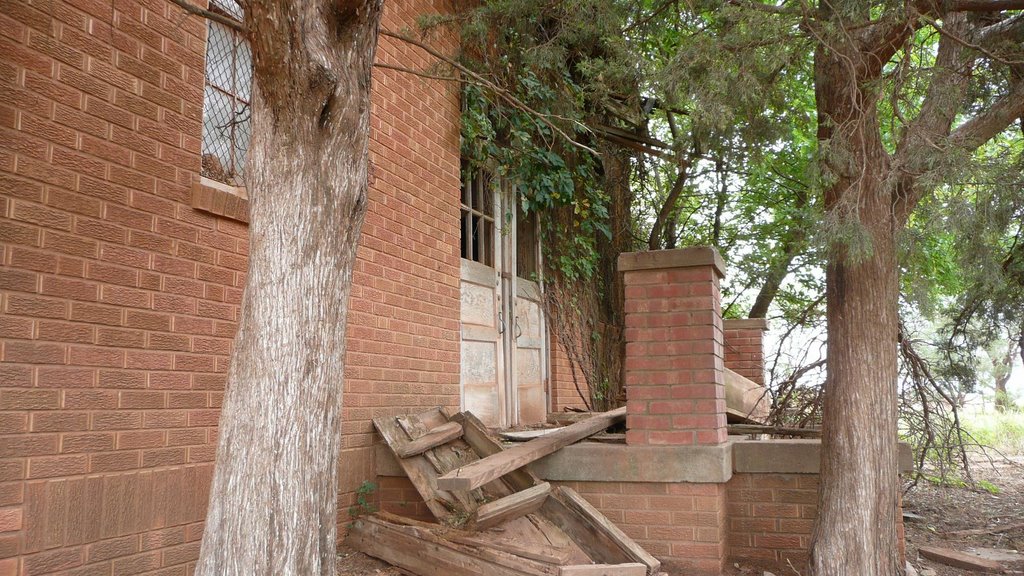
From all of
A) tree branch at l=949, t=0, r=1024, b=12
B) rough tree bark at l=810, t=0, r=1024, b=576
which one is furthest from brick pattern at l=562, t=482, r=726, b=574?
tree branch at l=949, t=0, r=1024, b=12

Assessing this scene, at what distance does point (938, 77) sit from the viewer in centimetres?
471

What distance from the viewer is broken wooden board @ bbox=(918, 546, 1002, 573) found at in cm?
543

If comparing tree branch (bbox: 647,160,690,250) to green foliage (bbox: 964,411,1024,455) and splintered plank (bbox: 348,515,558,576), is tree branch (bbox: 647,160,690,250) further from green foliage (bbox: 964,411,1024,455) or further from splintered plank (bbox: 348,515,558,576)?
green foliage (bbox: 964,411,1024,455)

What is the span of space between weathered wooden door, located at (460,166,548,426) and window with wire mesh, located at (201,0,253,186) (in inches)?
121

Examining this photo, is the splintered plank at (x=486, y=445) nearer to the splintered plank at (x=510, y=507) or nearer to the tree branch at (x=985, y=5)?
the splintered plank at (x=510, y=507)

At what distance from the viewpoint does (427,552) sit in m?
4.49

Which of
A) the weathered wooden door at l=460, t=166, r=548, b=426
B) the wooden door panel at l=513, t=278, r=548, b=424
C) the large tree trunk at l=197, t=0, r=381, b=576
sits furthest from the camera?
the wooden door panel at l=513, t=278, r=548, b=424

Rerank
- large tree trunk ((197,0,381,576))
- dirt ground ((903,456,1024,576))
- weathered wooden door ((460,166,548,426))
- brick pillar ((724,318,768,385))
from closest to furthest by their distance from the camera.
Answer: large tree trunk ((197,0,381,576)) < dirt ground ((903,456,1024,576)) < weathered wooden door ((460,166,548,426)) < brick pillar ((724,318,768,385))

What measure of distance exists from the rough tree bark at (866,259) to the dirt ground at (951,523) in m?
0.85

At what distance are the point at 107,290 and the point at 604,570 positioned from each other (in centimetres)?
290

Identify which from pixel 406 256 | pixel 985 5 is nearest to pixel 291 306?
pixel 406 256

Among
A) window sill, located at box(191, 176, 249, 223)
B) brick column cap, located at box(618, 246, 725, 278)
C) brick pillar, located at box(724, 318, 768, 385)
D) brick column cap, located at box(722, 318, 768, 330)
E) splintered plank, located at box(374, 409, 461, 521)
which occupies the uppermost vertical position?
window sill, located at box(191, 176, 249, 223)

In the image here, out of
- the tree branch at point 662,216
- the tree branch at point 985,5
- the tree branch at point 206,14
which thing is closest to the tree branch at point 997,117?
the tree branch at point 985,5

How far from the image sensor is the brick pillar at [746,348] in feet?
34.5
